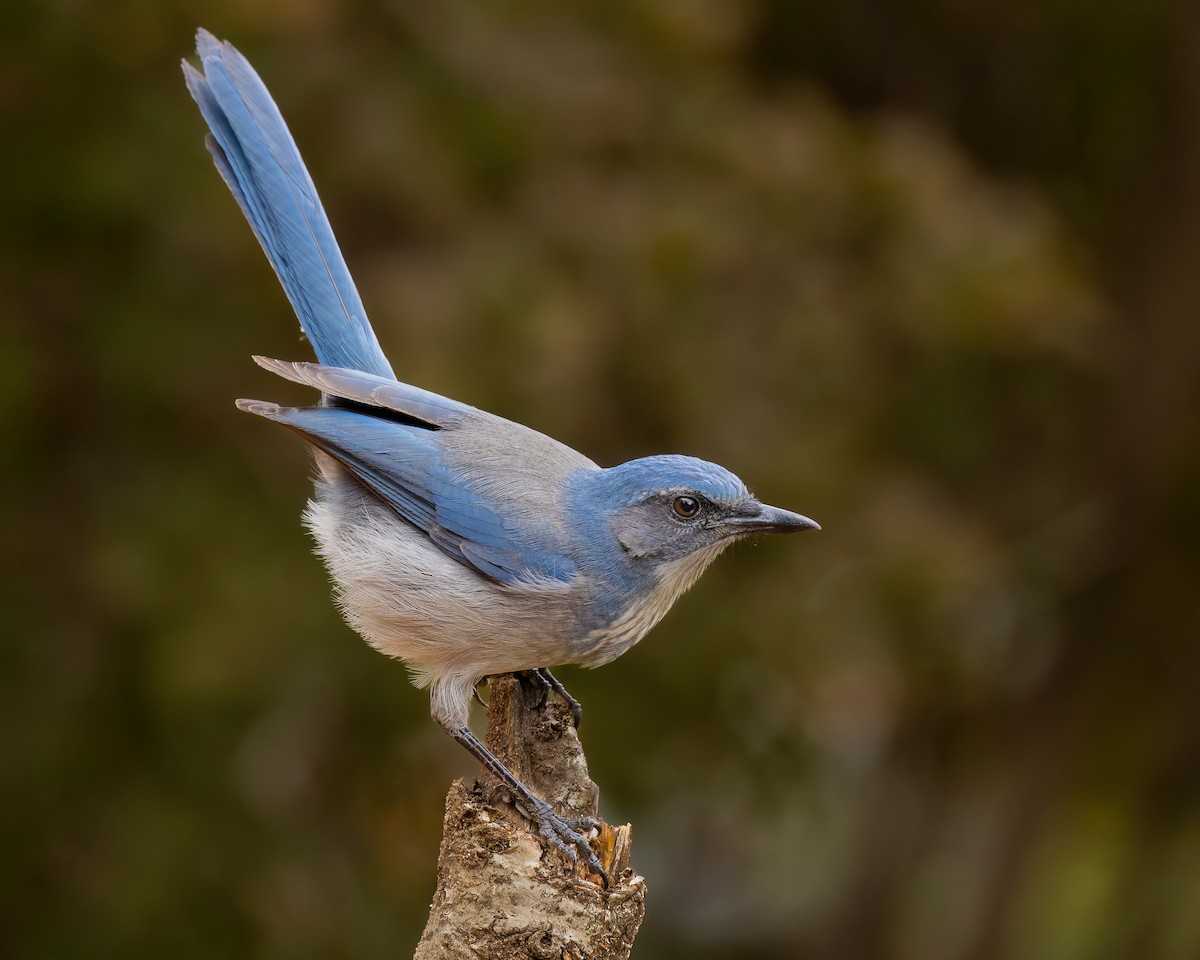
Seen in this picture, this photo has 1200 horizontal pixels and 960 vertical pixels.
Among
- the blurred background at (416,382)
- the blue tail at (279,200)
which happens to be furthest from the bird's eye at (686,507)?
the blurred background at (416,382)

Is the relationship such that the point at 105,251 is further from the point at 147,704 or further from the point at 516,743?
the point at 516,743

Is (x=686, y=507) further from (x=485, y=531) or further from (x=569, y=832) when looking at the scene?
(x=569, y=832)

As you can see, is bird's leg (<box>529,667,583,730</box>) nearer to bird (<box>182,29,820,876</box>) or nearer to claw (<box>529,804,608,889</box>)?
bird (<box>182,29,820,876</box>)

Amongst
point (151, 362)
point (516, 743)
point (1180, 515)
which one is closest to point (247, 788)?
point (151, 362)

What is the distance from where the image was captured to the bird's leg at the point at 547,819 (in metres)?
3.48

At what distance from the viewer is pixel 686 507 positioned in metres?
4.06

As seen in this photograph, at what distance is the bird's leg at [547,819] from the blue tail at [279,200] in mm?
1303

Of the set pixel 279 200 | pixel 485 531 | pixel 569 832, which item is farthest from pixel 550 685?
pixel 279 200

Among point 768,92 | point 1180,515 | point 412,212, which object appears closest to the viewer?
point 412,212

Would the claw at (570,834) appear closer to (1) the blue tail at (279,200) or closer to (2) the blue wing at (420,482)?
(2) the blue wing at (420,482)

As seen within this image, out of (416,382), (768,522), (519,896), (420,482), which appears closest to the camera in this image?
(519,896)

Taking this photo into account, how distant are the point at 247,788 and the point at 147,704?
1.80ft

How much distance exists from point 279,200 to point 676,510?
4.97ft

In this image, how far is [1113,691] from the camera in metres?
9.85
